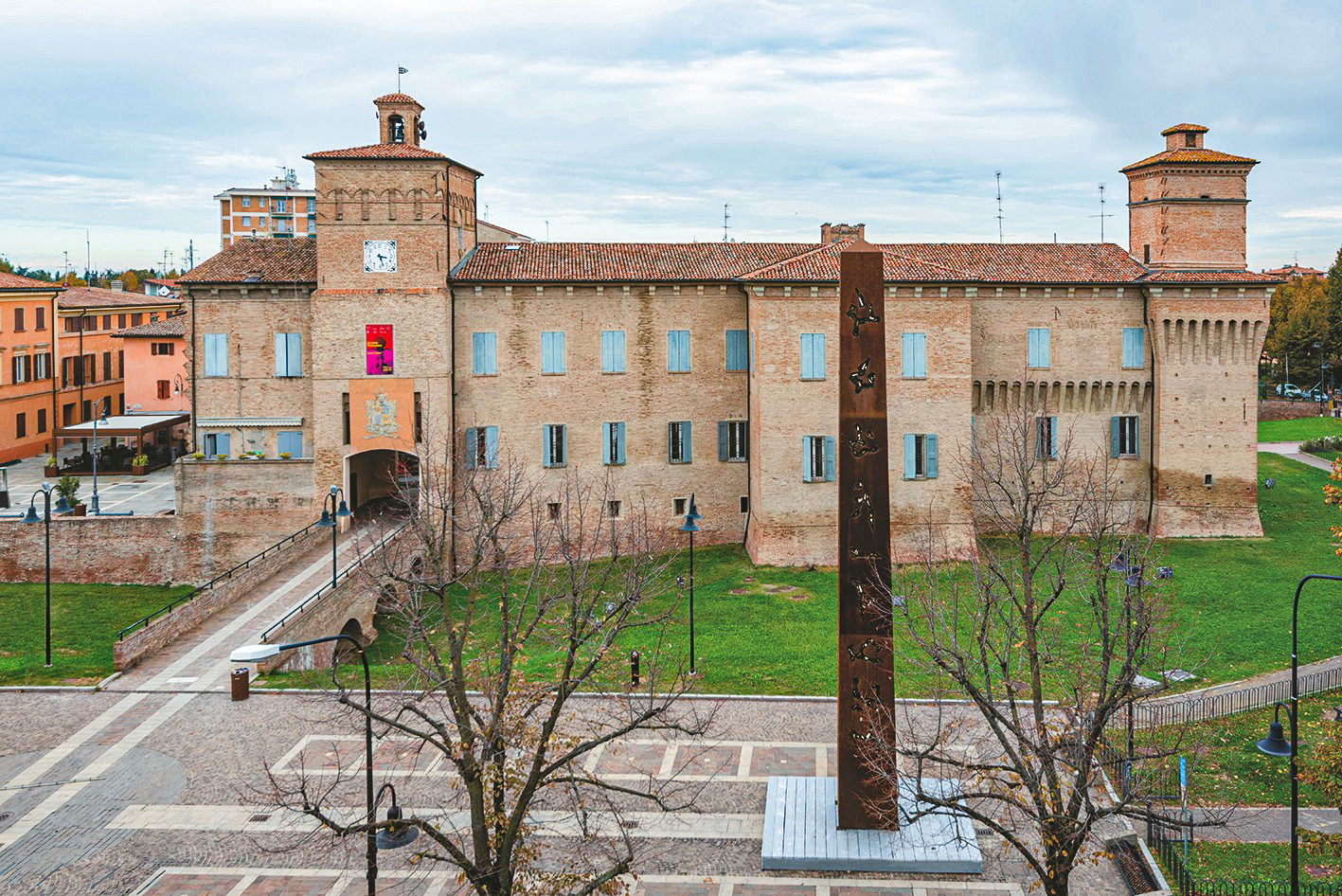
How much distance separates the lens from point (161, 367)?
58.8 metres

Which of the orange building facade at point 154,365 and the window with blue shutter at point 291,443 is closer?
the window with blue shutter at point 291,443

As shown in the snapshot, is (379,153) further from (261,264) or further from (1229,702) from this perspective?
(1229,702)

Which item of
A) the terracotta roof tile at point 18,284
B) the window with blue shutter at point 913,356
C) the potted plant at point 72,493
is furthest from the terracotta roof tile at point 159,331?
the window with blue shutter at point 913,356

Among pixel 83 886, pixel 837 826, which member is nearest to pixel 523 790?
pixel 837 826

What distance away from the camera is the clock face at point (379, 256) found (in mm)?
40125

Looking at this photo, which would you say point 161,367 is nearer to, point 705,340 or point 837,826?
point 705,340

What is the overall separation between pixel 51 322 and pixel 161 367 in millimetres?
5941

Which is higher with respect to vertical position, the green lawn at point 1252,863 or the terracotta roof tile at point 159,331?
the terracotta roof tile at point 159,331

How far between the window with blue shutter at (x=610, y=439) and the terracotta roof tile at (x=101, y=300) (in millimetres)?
35566

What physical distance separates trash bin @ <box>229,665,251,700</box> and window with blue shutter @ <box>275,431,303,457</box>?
51.7 ft

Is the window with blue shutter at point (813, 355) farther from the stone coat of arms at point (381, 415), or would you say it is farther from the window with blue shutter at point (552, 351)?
the stone coat of arms at point (381, 415)

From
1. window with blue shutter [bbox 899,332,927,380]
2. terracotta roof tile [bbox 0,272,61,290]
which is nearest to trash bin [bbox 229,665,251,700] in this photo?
window with blue shutter [bbox 899,332,927,380]

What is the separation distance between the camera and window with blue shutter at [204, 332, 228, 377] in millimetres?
41625

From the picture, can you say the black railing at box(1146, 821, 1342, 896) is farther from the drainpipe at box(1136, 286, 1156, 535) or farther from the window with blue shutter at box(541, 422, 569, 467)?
the window with blue shutter at box(541, 422, 569, 467)
